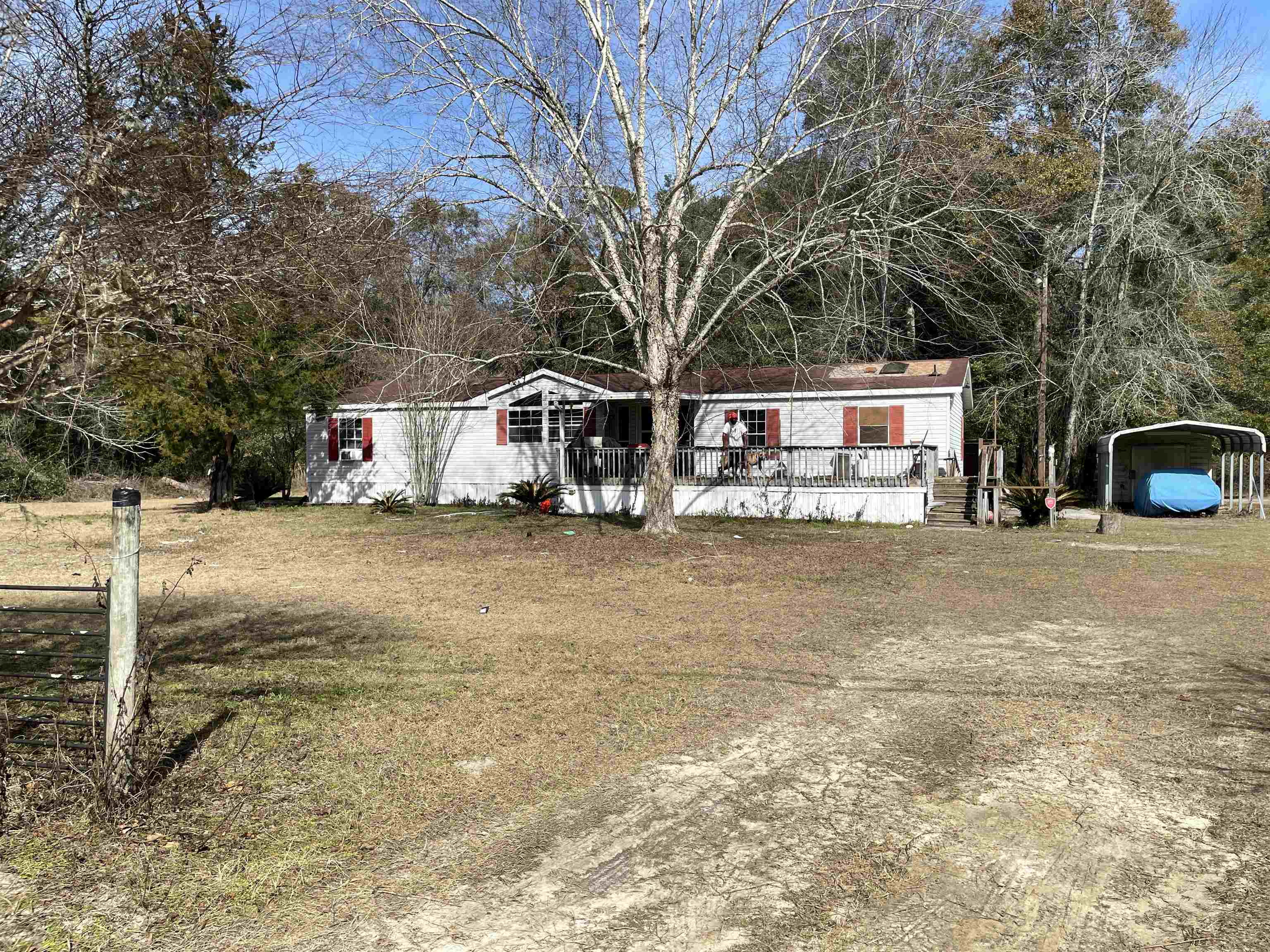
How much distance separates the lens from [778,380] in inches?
866

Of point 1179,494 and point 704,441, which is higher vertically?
point 704,441

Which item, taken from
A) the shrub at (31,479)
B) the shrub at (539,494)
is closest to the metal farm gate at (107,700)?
the shrub at (31,479)

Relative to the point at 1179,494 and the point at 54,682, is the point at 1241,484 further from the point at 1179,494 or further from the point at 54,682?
the point at 54,682

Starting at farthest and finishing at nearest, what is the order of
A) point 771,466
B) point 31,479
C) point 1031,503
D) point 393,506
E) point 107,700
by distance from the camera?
point 31,479 → point 393,506 → point 771,466 → point 1031,503 → point 107,700

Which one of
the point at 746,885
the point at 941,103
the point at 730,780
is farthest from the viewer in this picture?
the point at 941,103

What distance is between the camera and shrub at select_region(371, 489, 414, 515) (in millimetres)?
21922

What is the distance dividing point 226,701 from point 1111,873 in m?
4.77

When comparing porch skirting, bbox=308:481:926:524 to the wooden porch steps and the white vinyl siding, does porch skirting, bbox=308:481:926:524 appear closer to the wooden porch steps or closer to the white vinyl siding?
the wooden porch steps

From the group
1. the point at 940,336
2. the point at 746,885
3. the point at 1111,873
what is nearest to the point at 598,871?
the point at 746,885

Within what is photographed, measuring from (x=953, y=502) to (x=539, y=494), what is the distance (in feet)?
30.5

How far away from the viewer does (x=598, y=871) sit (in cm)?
341

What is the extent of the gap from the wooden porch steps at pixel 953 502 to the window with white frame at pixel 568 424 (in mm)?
8794

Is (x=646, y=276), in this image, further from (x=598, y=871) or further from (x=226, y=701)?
(x=598, y=871)

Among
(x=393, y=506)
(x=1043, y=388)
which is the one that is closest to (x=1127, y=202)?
(x=1043, y=388)
